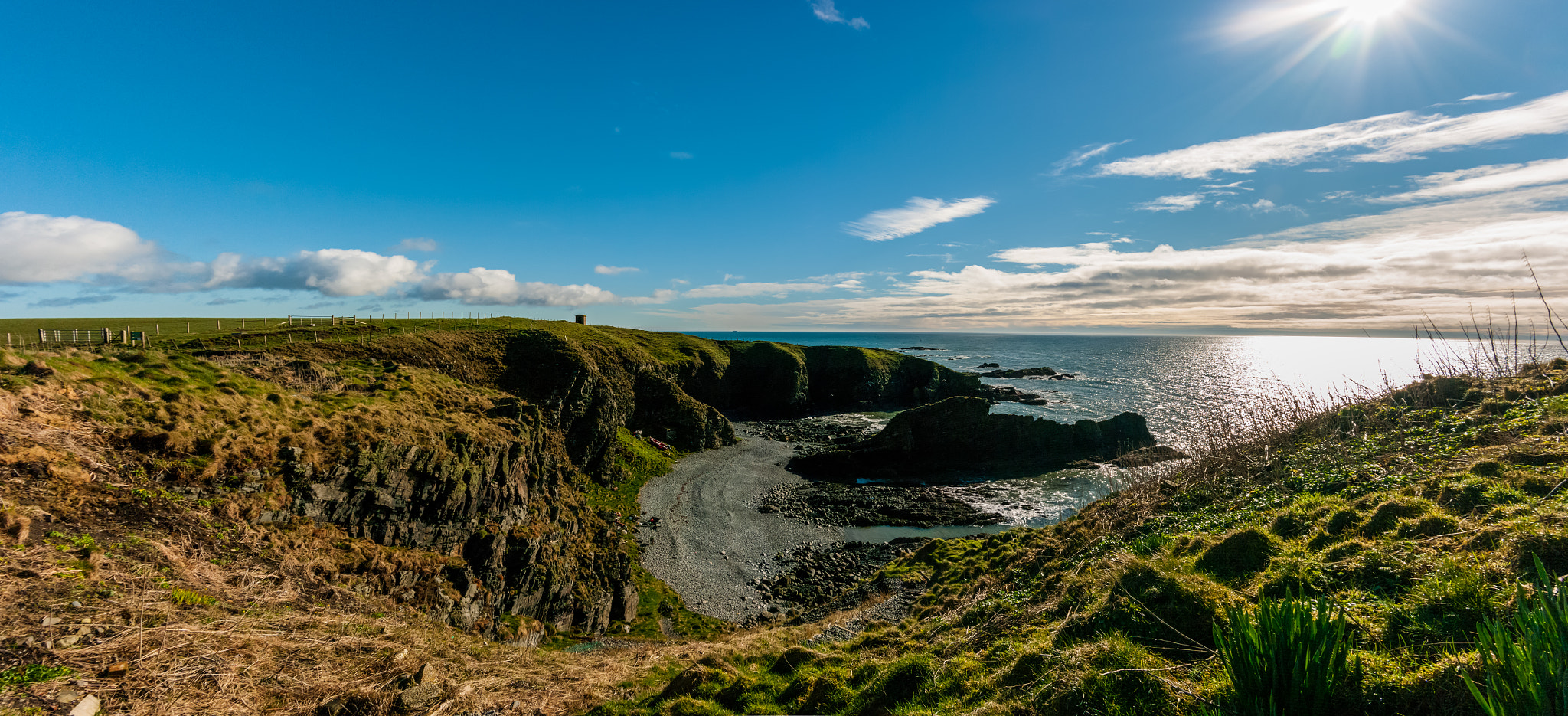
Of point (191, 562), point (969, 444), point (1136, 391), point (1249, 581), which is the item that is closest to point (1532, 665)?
point (1249, 581)

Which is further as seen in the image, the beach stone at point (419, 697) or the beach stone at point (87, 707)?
the beach stone at point (419, 697)

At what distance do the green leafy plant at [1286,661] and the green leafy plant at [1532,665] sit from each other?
0.64 meters

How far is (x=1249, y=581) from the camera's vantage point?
791 cm

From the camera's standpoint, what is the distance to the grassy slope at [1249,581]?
5254mm

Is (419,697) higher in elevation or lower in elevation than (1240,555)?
A: lower

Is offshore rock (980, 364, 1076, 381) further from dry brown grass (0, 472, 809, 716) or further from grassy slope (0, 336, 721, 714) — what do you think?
dry brown grass (0, 472, 809, 716)

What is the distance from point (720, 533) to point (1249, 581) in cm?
3300

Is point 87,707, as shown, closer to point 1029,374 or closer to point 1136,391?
point 1136,391

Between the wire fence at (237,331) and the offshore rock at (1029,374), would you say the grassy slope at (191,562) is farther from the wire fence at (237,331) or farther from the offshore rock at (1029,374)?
the offshore rock at (1029,374)

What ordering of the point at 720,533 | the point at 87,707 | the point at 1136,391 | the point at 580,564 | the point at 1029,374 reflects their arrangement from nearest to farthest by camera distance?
the point at 87,707 → the point at 580,564 → the point at 720,533 → the point at 1136,391 → the point at 1029,374

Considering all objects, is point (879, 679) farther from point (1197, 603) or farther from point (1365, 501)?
point (1365, 501)

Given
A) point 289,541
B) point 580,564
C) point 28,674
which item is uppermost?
point 28,674

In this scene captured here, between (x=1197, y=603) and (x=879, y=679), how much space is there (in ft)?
16.4

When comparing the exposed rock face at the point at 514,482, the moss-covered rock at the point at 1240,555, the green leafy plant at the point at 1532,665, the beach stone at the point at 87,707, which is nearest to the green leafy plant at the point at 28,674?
the beach stone at the point at 87,707
